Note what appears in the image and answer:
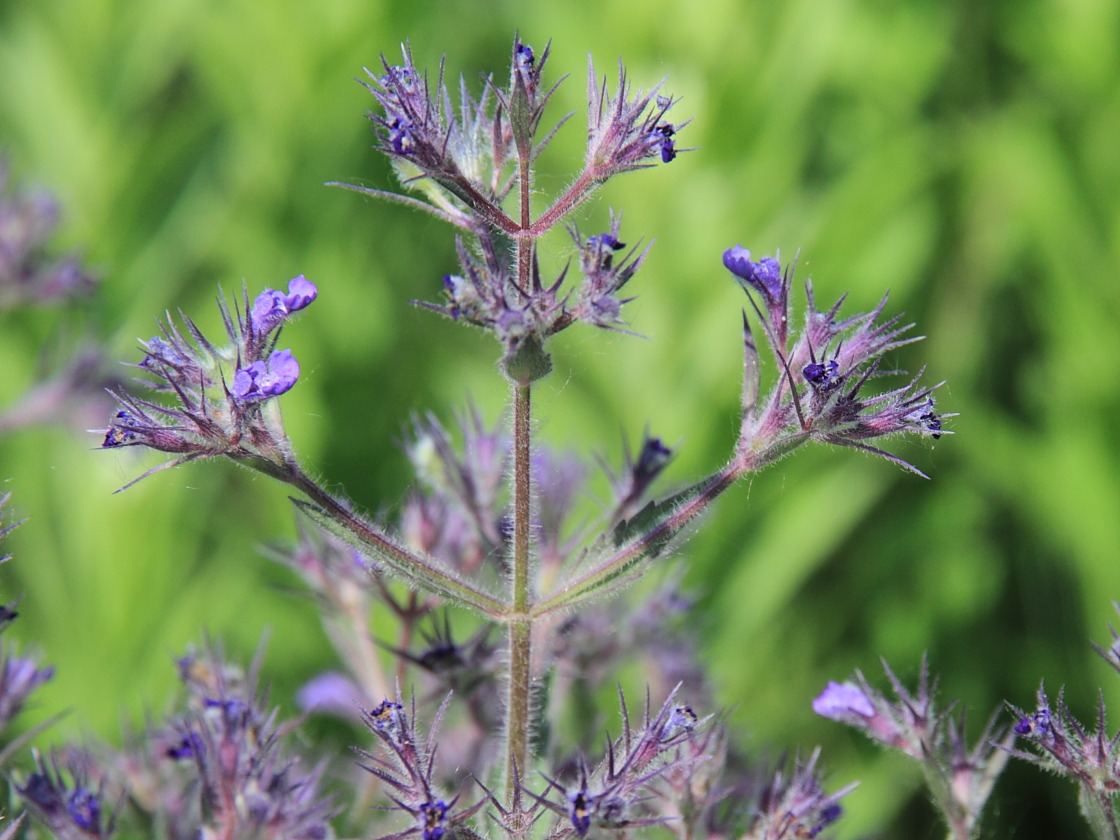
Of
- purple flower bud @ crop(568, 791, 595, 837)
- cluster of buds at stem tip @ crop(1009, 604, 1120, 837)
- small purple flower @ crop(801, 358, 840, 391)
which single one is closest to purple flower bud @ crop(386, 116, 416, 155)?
→ small purple flower @ crop(801, 358, 840, 391)

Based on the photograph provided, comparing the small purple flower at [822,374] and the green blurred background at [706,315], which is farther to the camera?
the green blurred background at [706,315]

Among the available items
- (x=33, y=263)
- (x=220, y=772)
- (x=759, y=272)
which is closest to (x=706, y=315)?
(x=33, y=263)

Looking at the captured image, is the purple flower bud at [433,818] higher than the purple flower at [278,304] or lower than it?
lower

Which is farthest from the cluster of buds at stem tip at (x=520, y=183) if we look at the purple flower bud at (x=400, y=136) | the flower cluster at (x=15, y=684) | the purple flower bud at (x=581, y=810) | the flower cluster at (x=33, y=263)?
the flower cluster at (x=33, y=263)

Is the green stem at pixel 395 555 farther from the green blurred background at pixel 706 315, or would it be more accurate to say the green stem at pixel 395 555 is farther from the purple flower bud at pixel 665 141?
the green blurred background at pixel 706 315

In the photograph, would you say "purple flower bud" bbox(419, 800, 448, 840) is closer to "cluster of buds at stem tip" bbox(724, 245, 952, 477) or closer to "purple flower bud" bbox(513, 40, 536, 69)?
"cluster of buds at stem tip" bbox(724, 245, 952, 477)

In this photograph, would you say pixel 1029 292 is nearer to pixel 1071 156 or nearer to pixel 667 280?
pixel 1071 156

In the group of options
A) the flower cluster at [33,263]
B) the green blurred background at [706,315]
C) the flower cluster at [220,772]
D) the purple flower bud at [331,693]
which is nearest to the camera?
the flower cluster at [220,772]
